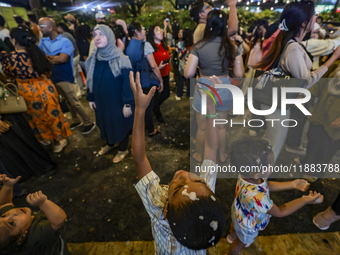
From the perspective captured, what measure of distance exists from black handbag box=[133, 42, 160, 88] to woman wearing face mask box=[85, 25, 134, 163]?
443 millimetres

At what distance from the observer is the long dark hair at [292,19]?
5.21 feet

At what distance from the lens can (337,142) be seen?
214 cm

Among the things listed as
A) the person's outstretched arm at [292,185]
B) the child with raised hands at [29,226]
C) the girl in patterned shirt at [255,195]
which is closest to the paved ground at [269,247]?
the girl in patterned shirt at [255,195]

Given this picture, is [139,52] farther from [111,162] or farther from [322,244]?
[322,244]

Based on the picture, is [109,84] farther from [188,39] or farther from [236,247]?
[188,39]

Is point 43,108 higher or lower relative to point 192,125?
higher

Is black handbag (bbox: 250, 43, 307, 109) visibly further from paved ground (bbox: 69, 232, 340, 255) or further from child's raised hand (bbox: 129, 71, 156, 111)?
child's raised hand (bbox: 129, 71, 156, 111)

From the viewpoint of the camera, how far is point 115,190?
245 cm

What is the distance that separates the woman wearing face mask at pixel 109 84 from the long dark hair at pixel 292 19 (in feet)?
5.84

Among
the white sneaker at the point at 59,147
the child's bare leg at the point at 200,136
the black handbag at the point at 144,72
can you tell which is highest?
the black handbag at the point at 144,72

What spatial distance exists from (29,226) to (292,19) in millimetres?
2685

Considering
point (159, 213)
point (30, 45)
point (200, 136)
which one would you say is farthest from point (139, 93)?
point (30, 45)

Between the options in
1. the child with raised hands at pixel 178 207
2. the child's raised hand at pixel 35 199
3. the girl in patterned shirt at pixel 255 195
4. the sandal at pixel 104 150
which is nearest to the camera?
the child with raised hands at pixel 178 207

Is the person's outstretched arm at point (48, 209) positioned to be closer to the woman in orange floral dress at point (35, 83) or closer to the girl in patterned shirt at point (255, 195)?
the girl in patterned shirt at point (255, 195)
